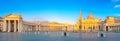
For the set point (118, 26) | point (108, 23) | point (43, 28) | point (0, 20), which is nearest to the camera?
point (0, 20)

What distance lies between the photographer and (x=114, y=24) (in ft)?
435

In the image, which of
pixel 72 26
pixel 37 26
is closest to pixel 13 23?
pixel 37 26

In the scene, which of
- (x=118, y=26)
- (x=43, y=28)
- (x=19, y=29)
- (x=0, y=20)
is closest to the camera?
(x=19, y=29)

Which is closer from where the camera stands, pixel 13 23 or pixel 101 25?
pixel 13 23

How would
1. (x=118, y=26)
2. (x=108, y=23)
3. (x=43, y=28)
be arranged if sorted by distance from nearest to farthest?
(x=118, y=26) → (x=108, y=23) → (x=43, y=28)

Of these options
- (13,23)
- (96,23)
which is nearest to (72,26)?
(96,23)

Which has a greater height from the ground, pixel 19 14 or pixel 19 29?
pixel 19 14

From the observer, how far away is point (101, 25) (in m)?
141

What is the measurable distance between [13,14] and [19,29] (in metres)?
7.43

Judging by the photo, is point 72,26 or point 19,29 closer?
point 19,29

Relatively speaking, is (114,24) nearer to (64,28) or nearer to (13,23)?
(64,28)

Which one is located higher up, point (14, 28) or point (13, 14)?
point (13, 14)

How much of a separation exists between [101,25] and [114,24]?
1055 cm

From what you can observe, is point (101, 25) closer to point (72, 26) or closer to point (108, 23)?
point (108, 23)
